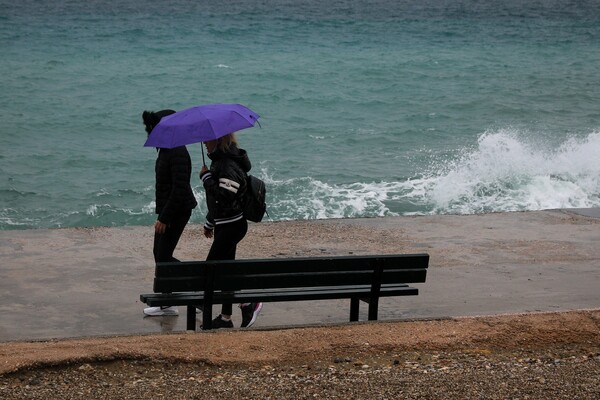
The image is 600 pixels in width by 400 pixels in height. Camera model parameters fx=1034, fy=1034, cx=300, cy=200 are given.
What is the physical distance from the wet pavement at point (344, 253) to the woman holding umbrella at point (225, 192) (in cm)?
67

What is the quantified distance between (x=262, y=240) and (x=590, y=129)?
17.3 meters

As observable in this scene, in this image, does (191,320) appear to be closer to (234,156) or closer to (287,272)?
(287,272)

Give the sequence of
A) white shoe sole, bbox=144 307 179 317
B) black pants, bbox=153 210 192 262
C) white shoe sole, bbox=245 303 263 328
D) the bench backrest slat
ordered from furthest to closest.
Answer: white shoe sole, bbox=144 307 179 317, black pants, bbox=153 210 192 262, white shoe sole, bbox=245 303 263 328, the bench backrest slat

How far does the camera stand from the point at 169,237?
7.88 metres

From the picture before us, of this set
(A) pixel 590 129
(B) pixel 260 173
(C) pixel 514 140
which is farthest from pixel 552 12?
(B) pixel 260 173

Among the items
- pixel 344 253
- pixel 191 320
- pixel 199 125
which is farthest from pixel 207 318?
pixel 344 253

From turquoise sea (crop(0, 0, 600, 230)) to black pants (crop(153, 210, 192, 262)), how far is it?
763 cm

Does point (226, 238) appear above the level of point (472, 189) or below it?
above

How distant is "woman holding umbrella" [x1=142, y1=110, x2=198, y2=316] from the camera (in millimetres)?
7613

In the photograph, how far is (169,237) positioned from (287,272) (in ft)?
3.79

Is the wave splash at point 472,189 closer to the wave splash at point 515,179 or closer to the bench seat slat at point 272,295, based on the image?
the wave splash at point 515,179

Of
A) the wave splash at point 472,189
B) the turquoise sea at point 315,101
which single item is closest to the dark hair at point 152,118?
the wave splash at point 472,189

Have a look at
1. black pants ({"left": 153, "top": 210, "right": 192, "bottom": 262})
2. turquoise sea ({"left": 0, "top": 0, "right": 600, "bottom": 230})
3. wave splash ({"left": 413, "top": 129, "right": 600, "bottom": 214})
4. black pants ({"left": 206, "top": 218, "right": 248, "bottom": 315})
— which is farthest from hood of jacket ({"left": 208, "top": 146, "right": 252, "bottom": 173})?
wave splash ({"left": 413, "top": 129, "right": 600, "bottom": 214})

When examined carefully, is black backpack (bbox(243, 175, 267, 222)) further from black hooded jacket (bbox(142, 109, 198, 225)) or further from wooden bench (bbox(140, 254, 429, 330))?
black hooded jacket (bbox(142, 109, 198, 225))
